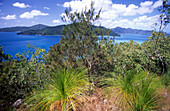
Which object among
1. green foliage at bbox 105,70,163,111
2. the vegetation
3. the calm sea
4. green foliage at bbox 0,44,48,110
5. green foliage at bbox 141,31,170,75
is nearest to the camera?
green foliage at bbox 105,70,163,111

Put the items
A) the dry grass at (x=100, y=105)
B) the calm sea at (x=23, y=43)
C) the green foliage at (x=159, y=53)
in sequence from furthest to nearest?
the calm sea at (x=23, y=43) < the green foliage at (x=159, y=53) < the dry grass at (x=100, y=105)

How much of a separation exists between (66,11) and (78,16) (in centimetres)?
42

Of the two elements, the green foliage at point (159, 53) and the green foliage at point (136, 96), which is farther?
the green foliage at point (159, 53)

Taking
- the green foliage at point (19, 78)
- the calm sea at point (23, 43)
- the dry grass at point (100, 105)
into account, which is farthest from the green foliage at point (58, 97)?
the calm sea at point (23, 43)

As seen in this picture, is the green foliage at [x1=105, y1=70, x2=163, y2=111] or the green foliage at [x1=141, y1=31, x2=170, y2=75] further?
the green foliage at [x1=141, y1=31, x2=170, y2=75]

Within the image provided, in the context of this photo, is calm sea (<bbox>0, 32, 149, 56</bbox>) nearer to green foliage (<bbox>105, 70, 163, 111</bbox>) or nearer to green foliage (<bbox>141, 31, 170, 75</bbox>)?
green foliage (<bbox>141, 31, 170, 75</bbox>)

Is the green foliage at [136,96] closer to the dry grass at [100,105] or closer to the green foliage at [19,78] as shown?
the dry grass at [100,105]

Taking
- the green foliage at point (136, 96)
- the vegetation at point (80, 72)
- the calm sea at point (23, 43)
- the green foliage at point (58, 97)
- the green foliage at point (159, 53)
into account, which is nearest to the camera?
the green foliage at point (136, 96)

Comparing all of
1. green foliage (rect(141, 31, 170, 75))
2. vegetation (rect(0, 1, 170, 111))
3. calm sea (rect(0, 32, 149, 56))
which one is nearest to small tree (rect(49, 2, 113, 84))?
vegetation (rect(0, 1, 170, 111))

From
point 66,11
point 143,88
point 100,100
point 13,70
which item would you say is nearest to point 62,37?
point 66,11

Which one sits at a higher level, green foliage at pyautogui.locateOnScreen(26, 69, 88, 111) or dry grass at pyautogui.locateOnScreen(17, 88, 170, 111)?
green foliage at pyautogui.locateOnScreen(26, 69, 88, 111)

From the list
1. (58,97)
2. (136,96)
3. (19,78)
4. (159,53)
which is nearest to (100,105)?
(136,96)

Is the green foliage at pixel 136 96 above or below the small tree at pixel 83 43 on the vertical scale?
below

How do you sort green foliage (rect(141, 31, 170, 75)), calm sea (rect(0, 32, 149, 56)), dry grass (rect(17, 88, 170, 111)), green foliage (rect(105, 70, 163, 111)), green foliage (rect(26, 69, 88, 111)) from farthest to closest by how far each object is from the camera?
1. calm sea (rect(0, 32, 149, 56))
2. green foliage (rect(141, 31, 170, 75))
3. dry grass (rect(17, 88, 170, 111))
4. green foliage (rect(26, 69, 88, 111))
5. green foliage (rect(105, 70, 163, 111))
